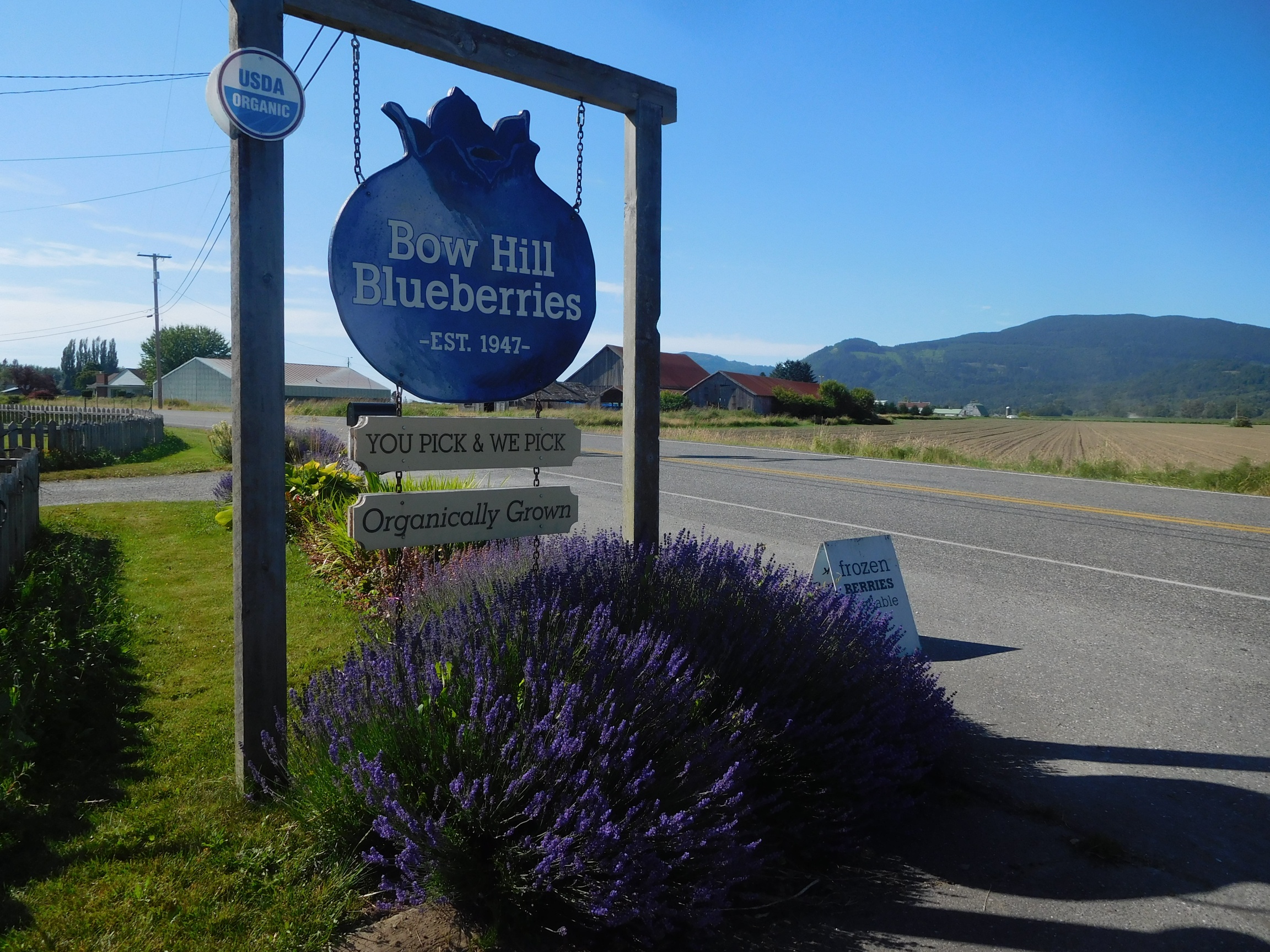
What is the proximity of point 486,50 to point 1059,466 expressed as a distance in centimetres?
1844

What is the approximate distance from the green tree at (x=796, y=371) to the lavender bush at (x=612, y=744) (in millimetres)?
106893

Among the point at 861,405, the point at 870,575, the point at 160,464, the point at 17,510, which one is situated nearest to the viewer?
the point at 870,575

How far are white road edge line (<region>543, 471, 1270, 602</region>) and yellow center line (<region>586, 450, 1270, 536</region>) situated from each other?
332 cm

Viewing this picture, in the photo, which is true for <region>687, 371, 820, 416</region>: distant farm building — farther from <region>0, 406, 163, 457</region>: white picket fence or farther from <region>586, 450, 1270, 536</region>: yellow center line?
<region>586, 450, 1270, 536</region>: yellow center line

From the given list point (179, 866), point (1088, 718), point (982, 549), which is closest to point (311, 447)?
point (982, 549)

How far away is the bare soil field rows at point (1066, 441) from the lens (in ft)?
87.7

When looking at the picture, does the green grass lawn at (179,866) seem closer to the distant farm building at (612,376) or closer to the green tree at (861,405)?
the distant farm building at (612,376)

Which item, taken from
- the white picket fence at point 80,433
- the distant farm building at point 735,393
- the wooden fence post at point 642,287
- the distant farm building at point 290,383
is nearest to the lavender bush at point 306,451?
the white picket fence at point 80,433

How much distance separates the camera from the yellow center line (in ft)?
34.8

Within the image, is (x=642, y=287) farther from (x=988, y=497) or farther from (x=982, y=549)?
(x=988, y=497)

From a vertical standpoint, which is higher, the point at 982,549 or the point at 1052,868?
the point at 982,549

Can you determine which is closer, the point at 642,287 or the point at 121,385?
the point at 642,287

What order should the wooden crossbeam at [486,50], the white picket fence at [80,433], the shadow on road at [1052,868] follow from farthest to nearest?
the white picket fence at [80,433] < the wooden crossbeam at [486,50] < the shadow on road at [1052,868]

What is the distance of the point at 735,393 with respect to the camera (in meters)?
77.2
